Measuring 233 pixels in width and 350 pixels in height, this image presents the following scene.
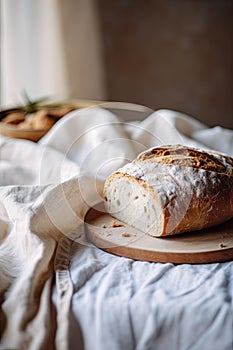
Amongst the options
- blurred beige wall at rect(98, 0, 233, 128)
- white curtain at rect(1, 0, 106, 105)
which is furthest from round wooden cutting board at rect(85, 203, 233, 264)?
blurred beige wall at rect(98, 0, 233, 128)

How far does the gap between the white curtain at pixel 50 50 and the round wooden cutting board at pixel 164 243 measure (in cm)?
183

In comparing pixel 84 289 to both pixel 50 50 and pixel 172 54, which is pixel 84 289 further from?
pixel 172 54

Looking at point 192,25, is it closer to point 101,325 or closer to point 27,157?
point 27,157

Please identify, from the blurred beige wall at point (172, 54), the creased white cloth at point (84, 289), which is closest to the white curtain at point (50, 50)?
the blurred beige wall at point (172, 54)

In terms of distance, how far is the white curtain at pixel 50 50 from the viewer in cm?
295

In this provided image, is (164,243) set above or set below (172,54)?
above

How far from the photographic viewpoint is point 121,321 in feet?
3.21

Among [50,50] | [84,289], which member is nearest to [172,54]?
[50,50]

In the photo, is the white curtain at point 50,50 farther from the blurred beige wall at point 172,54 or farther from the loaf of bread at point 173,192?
the loaf of bread at point 173,192

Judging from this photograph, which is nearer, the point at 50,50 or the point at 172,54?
the point at 50,50

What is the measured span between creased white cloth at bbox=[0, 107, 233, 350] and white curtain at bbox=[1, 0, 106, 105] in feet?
5.58

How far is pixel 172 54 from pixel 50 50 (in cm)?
81

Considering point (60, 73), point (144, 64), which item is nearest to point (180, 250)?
point (60, 73)

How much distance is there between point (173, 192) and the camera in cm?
119
